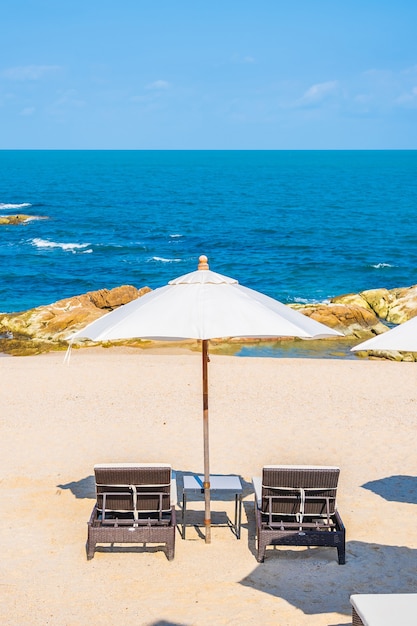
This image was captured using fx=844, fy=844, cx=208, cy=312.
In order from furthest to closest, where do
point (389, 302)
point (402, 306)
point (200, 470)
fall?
point (389, 302) → point (402, 306) → point (200, 470)

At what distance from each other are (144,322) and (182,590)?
2.42 meters

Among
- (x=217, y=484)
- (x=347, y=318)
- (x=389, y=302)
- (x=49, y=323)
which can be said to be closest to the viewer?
(x=217, y=484)

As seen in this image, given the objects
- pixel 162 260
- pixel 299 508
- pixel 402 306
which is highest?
pixel 162 260

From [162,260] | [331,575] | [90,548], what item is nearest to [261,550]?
[331,575]

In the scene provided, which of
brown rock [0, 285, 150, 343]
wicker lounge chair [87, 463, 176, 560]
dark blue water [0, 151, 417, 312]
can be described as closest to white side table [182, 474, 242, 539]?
wicker lounge chair [87, 463, 176, 560]

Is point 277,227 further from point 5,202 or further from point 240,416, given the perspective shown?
point 240,416

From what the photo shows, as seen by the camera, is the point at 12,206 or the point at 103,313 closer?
the point at 103,313

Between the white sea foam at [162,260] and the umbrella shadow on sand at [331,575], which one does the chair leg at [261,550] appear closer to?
the umbrella shadow on sand at [331,575]

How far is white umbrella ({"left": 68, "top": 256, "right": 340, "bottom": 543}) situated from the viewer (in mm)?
7688

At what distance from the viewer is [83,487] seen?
1027 cm

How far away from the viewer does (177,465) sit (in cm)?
1123

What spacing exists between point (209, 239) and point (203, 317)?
47402 mm

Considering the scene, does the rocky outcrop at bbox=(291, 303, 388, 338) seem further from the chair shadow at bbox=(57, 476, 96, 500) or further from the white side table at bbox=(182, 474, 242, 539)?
the white side table at bbox=(182, 474, 242, 539)

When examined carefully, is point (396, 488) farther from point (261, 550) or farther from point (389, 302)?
point (389, 302)
